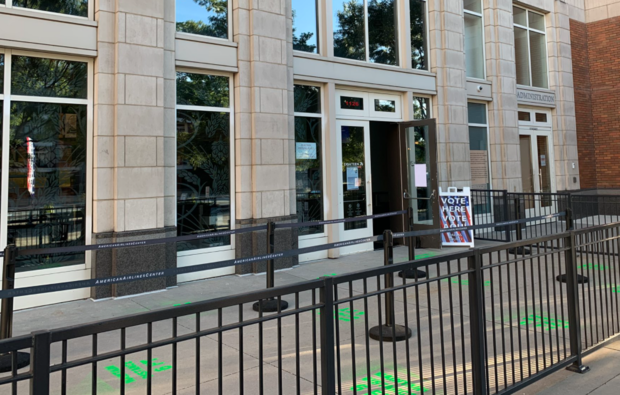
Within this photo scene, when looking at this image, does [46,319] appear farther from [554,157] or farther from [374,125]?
[554,157]

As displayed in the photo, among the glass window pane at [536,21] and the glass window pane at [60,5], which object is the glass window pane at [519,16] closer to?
the glass window pane at [536,21]

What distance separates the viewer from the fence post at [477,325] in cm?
346

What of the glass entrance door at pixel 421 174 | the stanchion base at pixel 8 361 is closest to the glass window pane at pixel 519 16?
the glass entrance door at pixel 421 174

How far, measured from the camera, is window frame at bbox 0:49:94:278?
6.56 m

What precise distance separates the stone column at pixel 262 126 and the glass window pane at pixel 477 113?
21.7ft

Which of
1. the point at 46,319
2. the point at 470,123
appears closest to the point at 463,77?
the point at 470,123

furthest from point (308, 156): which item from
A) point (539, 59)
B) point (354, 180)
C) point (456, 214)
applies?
point (539, 59)

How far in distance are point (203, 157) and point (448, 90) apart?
6854 millimetres

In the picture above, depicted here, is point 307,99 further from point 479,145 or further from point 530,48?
point 530,48

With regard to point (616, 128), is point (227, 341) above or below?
below

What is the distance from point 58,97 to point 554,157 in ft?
49.2

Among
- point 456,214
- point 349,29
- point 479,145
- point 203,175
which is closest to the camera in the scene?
point 203,175

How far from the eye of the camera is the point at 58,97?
23.1 ft

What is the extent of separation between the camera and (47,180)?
6934 mm
